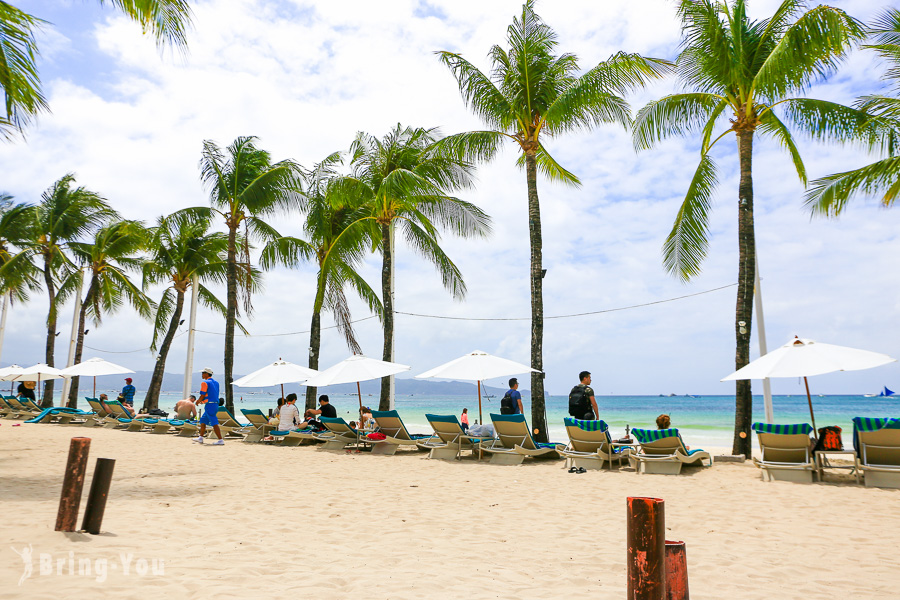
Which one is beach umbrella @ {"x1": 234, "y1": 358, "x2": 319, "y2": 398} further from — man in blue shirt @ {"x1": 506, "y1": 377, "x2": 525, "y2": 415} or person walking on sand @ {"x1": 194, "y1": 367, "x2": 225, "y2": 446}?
man in blue shirt @ {"x1": 506, "y1": 377, "x2": 525, "y2": 415}

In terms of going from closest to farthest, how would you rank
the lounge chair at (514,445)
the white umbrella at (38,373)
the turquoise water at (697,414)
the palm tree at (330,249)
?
the lounge chair at (514,445), the palm tree at (330,249), the white umbrella at (38,373), the turquoise water at (697,414)

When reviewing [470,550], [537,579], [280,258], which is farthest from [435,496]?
[280,258]

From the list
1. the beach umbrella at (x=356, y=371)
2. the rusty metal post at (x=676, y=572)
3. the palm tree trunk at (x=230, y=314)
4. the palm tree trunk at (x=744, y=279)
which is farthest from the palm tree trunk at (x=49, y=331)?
the rusty metal post at (x=676, y=572)

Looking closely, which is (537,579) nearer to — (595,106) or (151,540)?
(151,540)

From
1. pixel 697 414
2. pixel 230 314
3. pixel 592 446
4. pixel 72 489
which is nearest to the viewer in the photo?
pixel 72 489

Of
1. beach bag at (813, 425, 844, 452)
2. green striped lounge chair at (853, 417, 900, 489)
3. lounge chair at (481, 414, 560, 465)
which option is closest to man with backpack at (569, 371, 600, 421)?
lounge chair at (481, 414, 560, 465)

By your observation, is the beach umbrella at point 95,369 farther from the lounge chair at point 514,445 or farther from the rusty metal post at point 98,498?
the rusty metal post at point 98,498

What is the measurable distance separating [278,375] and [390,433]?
3.62 m

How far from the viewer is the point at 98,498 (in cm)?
447

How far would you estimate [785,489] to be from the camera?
704 centimetres

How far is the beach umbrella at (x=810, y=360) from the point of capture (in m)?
7.61

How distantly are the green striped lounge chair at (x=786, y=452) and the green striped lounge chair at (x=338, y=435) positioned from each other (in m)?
7.26

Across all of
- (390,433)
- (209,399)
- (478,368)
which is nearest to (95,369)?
(209,399)

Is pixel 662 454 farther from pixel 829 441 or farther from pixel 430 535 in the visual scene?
pixel 430 535
